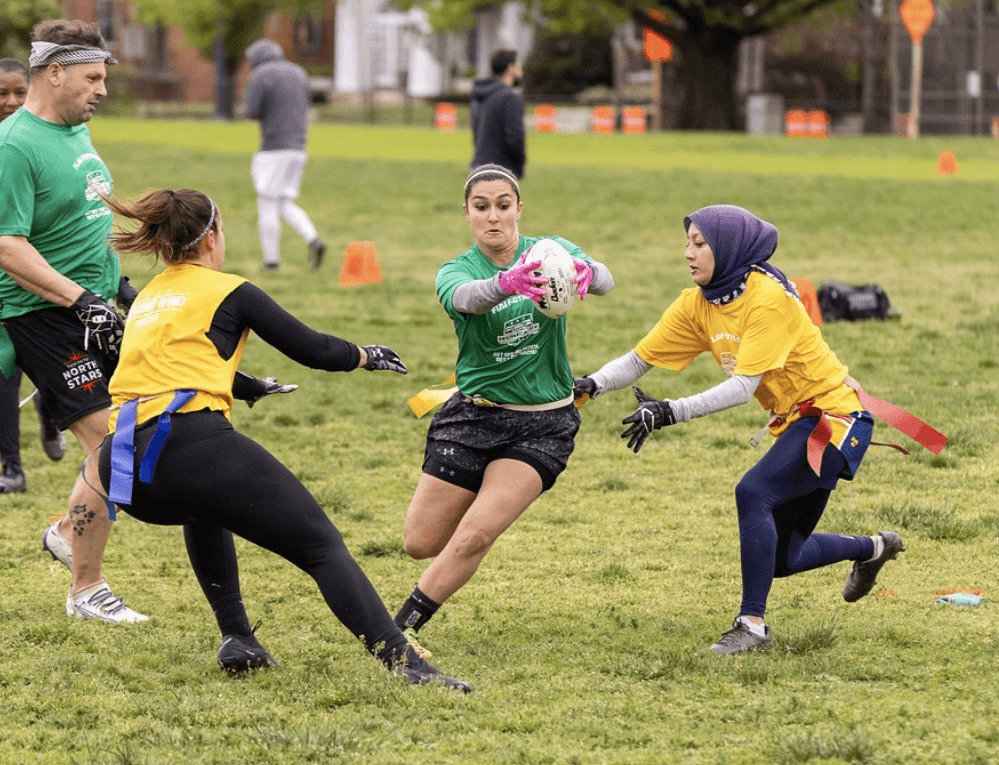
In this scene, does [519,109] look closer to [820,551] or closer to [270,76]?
[270,76]

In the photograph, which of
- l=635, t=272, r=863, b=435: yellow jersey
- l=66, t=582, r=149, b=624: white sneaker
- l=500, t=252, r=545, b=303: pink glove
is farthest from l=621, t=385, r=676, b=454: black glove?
l=66, t=582, r=149, b=624: white sneaker

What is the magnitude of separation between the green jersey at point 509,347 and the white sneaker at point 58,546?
1.88 m

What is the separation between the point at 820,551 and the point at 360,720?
78.5 inches

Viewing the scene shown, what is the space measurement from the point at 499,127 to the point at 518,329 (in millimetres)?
10984

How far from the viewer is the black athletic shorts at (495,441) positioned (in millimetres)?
5875

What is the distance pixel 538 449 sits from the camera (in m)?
5.86

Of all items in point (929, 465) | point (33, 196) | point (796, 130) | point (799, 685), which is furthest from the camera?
point (796, 130)

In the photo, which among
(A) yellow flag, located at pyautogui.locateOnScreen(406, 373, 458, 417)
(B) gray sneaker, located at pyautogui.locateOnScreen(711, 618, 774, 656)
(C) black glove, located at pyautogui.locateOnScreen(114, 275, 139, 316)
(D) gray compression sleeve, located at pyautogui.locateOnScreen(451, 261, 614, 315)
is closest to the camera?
(D) gray compression sleeve, located at pyautogui.locateOnScreen(451, 261, 614, 315)

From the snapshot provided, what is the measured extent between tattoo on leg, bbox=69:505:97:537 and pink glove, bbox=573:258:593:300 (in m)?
2.17

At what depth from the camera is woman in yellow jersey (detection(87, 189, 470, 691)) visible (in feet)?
16.9

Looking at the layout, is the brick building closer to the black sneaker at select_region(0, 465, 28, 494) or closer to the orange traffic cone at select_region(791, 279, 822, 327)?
the orange traffic cone at select_region(791, 279, 822, 327)

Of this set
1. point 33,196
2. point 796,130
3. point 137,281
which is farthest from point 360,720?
point 796,130

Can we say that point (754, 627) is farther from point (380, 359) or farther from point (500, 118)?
point (500, 118)

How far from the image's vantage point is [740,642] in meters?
5.76
